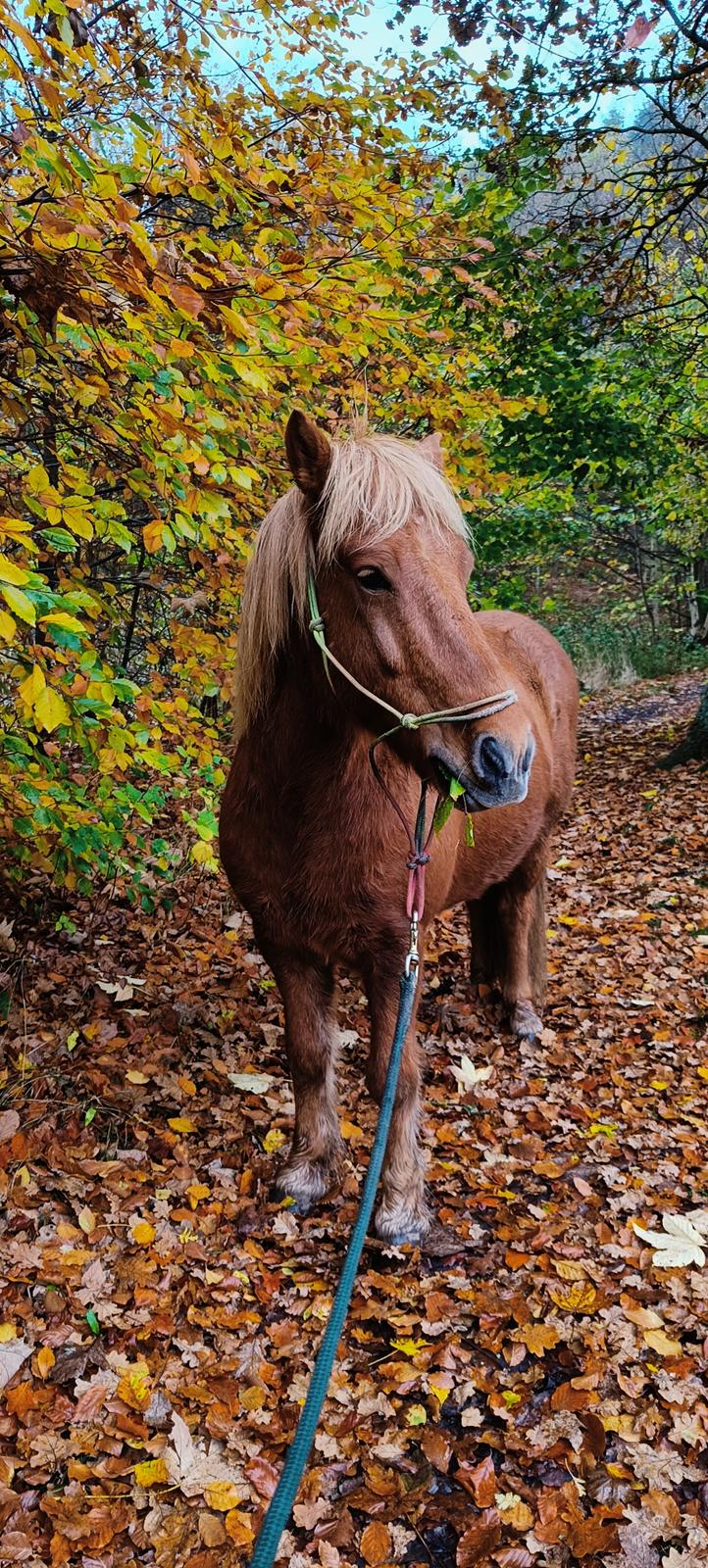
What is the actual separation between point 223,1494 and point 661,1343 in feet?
4.42

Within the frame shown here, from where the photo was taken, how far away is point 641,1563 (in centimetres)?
195

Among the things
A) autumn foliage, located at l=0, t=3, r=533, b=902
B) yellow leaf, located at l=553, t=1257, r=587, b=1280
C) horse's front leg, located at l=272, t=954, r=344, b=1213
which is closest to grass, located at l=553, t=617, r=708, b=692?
autumn foliage, located at l=0, t=3, r=533, b=902

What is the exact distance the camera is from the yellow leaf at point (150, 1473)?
203cm

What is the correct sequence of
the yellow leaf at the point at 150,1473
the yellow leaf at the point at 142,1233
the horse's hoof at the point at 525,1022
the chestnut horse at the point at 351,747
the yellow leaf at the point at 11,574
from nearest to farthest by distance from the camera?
the yellow leaf at the point at 11,574
the yellow leaf at the point at 150,1473
the chestnut horse at the point at 351,747
the yellow leaf at the point at 142,1233
the horse's hoof at the point at 525,1022

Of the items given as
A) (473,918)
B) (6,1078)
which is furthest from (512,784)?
(473,918)

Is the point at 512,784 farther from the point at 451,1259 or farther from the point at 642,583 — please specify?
the point at 642,583

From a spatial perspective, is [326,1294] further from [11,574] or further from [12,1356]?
[11,574]

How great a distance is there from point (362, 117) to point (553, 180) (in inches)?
122

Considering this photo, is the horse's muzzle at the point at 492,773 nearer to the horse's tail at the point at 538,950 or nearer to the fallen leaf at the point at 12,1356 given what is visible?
the fallen leaf at the point at 12,1356

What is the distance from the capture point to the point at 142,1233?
280cm

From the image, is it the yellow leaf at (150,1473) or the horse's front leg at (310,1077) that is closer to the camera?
the yellow leaf at (150,1473)

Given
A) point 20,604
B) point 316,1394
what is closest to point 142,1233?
point 316,1394

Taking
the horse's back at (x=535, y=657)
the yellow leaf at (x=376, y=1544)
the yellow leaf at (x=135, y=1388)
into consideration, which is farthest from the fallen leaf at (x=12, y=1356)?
the horse's back at (x=535, y=657)

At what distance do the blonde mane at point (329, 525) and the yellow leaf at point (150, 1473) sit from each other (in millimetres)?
2078
